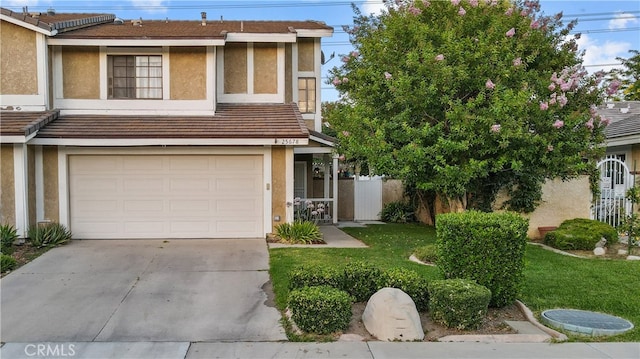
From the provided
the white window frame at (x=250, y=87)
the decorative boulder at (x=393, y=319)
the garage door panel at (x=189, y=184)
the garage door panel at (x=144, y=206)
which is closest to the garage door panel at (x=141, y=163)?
the garage door panel at (x=189, y=184)

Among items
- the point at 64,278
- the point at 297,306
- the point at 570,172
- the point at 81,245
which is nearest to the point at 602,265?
the point at 570,172

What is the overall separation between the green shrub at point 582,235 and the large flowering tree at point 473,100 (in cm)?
133

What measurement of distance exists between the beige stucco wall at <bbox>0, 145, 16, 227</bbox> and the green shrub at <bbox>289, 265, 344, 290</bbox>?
789cm

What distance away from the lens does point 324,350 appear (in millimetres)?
5211

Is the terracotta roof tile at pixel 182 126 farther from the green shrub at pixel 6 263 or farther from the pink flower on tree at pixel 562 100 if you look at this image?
the pink flower on tree at pixel 562 100

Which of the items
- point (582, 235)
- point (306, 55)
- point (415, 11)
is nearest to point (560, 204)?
point (582, 235)

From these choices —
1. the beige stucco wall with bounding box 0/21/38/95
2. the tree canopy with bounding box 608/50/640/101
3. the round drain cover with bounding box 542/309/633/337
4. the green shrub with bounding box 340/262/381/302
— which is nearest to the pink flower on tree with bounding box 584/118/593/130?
the round drain cover with bounding box 542/309/633/337

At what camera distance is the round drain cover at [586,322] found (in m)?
5.66

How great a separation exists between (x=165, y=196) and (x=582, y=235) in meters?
9.98

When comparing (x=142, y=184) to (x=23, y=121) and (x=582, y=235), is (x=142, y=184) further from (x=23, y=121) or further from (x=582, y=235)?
(x=582, y=235)

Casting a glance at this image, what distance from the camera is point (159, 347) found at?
17.3ft

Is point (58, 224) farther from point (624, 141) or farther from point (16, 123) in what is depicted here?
point (624, 141)

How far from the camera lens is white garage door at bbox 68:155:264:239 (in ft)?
38.9

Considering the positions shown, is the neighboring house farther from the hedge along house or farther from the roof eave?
the roof eave
